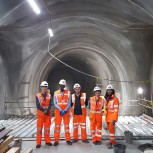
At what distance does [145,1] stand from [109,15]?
2.56 meters

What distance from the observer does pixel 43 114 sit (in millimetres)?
6371

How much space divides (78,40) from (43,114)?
25.0ft

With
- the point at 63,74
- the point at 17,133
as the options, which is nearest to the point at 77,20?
the point at 17,133

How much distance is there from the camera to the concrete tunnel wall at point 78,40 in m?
7.63

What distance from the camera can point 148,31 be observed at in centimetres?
891

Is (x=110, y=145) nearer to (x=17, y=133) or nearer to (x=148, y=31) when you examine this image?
(x=17, y=133)

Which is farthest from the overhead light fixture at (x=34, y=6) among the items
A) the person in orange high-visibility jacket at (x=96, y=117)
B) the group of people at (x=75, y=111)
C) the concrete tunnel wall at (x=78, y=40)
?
the person in orange high-visibility jacket at (x=96, y=117)

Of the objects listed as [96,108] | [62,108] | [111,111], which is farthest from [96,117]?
[62,108]

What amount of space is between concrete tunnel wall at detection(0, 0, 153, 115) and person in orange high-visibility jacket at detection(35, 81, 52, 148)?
269cm

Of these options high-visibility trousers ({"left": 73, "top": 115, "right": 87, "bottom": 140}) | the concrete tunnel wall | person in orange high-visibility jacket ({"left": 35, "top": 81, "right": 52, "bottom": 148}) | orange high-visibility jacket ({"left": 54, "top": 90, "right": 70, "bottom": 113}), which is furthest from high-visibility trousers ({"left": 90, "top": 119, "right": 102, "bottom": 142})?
the concrete tunnel wall

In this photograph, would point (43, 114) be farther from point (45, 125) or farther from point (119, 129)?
point (119, 129)

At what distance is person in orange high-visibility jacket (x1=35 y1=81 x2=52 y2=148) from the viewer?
6300 mm

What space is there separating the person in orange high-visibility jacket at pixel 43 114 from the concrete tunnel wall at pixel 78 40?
8.82 ft

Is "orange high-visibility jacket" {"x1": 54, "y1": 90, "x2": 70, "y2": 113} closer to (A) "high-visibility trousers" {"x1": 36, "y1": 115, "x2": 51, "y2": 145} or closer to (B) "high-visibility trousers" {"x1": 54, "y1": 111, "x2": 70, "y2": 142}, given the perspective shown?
(B) "high-visibility trousers" {"x1": 54, "y1": 111, "x2": 70, "y2": 142}
